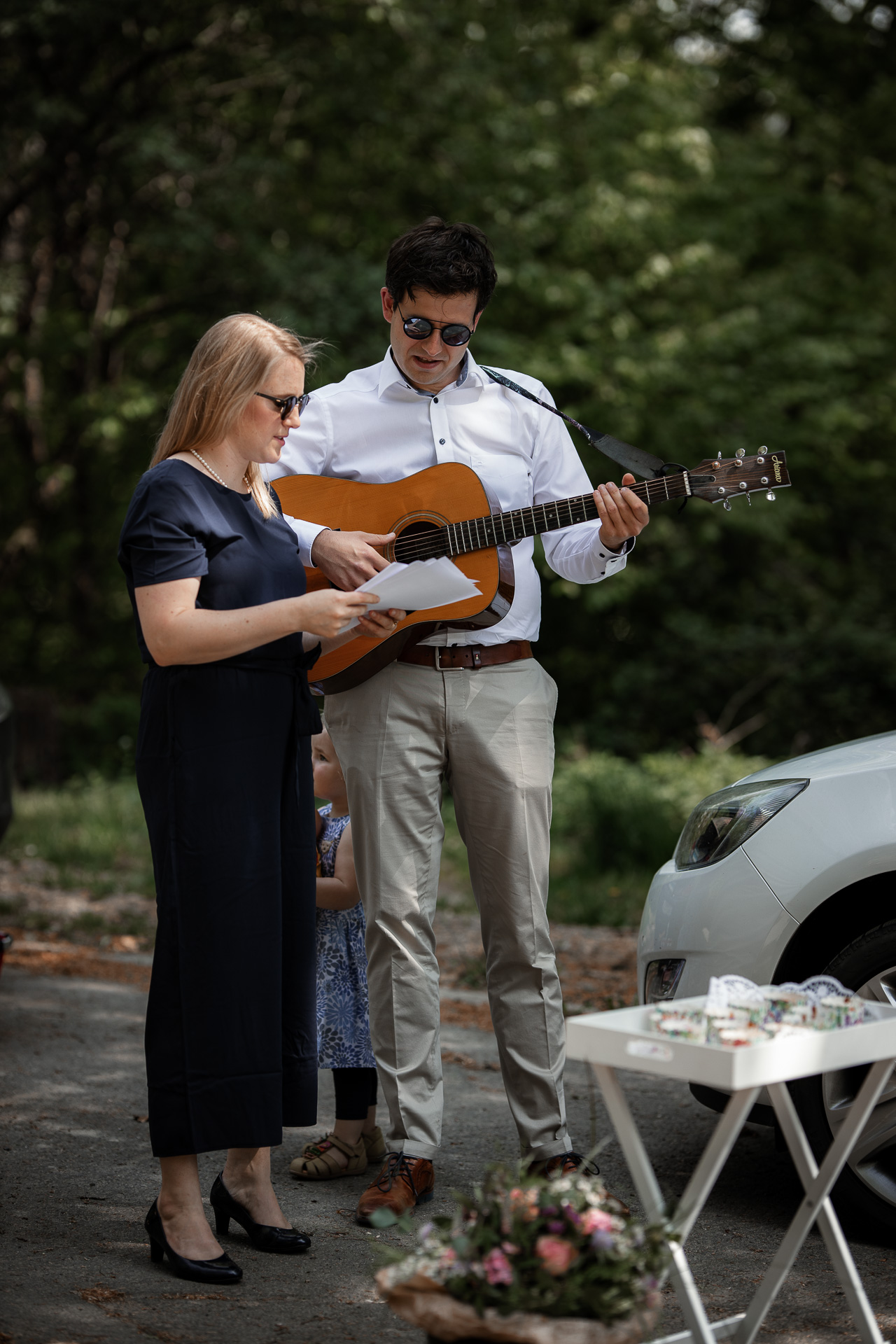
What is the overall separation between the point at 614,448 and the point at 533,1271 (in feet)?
7.55

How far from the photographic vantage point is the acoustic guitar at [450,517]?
3604 mm

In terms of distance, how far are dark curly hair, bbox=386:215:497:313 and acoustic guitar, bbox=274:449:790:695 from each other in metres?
0.47

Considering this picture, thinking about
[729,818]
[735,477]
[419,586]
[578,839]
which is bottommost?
[578,839]

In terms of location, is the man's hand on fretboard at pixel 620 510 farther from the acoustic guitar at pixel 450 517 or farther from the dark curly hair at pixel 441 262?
the dark curly hair at pixel 441 262

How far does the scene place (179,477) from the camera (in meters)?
3.13

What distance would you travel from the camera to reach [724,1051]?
2.27 meters

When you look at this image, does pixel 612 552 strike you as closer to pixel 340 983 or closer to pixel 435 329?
pixel 435 329

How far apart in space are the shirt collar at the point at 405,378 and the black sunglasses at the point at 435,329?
0.15 meters

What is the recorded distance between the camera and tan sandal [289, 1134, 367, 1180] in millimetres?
3898

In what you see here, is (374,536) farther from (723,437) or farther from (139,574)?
(723,437)

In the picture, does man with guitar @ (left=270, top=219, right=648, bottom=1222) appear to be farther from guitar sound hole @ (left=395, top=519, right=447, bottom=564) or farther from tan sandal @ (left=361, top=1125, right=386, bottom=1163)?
tan sandal @ (left=361, top=1125, right=386, bottom=1163)

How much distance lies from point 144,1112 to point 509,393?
2.57 meters

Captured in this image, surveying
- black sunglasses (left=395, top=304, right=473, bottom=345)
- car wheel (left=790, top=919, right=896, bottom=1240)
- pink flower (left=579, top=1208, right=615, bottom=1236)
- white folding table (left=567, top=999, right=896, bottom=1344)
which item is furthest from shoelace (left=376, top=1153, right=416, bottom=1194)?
black sunglasses (left=395, top=304, right=473, bottom=345)

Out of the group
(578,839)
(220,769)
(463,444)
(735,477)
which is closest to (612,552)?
(735,477)
